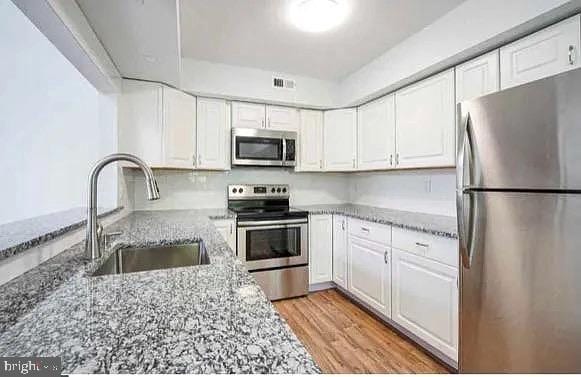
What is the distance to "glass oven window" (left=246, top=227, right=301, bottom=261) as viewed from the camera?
2648 mm

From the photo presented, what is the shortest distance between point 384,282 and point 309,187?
5.19 feet

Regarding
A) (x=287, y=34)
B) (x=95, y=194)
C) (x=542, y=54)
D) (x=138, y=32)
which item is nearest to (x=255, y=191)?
(x=287, y=34)

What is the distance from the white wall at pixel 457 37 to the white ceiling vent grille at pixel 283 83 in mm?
752

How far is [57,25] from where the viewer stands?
1254 millimetres

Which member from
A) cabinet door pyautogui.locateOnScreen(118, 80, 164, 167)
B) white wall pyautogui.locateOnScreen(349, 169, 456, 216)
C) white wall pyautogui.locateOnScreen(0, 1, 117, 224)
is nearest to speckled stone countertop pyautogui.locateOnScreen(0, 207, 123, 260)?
white wall pyautogui.locateOnScreen(0, 1, 117, 224)

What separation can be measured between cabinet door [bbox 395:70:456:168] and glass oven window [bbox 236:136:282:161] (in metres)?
1.23

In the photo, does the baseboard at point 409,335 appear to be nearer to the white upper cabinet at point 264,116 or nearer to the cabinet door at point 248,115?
the white upper cabinet at point 264,116

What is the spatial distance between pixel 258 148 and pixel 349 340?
1.96 metres

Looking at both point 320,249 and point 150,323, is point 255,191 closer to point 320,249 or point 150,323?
point 320,249

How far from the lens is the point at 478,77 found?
5.96 feet

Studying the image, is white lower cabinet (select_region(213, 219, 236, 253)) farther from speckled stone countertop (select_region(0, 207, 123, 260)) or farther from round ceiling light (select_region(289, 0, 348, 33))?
round ceiling light (select_region(289, 0, 348, 33))

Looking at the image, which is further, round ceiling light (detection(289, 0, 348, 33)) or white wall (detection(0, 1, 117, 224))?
white wall (detection(0, 1, 117, 224))

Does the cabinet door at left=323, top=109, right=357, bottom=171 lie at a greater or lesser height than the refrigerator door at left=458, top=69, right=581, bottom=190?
greater

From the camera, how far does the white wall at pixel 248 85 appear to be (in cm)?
262
